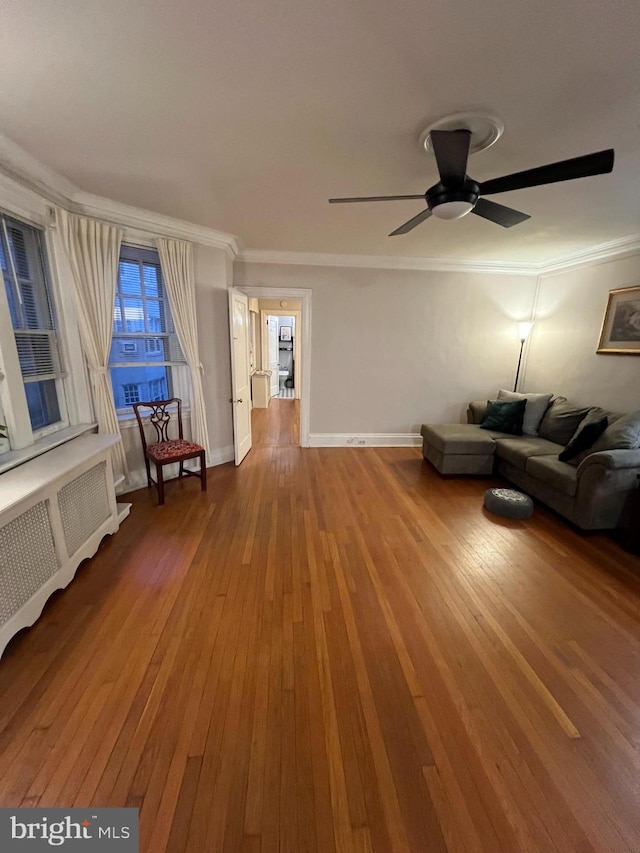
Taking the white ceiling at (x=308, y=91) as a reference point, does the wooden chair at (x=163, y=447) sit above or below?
below

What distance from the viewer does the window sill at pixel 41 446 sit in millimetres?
2028

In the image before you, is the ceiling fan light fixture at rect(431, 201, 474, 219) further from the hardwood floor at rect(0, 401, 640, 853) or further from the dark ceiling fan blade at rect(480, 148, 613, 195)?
the hardwood floor at rect(0, 401, 640, 853)

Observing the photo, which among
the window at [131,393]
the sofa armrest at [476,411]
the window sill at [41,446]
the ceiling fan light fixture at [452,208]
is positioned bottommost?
the sofa armrest at [476,411]

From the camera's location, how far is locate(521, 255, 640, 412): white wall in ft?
11.3

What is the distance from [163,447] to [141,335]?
3.75ft

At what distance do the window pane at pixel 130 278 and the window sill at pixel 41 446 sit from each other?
135cm

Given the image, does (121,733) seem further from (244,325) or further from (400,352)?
(400,352)

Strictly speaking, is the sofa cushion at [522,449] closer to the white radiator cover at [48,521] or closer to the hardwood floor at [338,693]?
the hardwood floor at [338,693]

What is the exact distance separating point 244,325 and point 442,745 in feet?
13.6

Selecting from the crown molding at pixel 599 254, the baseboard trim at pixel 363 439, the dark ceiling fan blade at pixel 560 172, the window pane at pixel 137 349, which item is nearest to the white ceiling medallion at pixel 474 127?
the dark ceiling fan blade at pixel 560 172

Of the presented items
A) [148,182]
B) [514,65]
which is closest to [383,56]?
[514,65]

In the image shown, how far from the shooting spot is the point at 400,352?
4.68 m

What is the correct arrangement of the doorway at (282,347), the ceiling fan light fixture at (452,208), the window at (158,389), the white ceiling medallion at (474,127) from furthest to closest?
the doorway at (282,347), the window at (158,389), the ceiling fan light fixture at (452,208), the white ceiling medallion at (474,127)

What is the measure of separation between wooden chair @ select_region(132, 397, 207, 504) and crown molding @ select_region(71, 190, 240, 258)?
1630 millimetres
